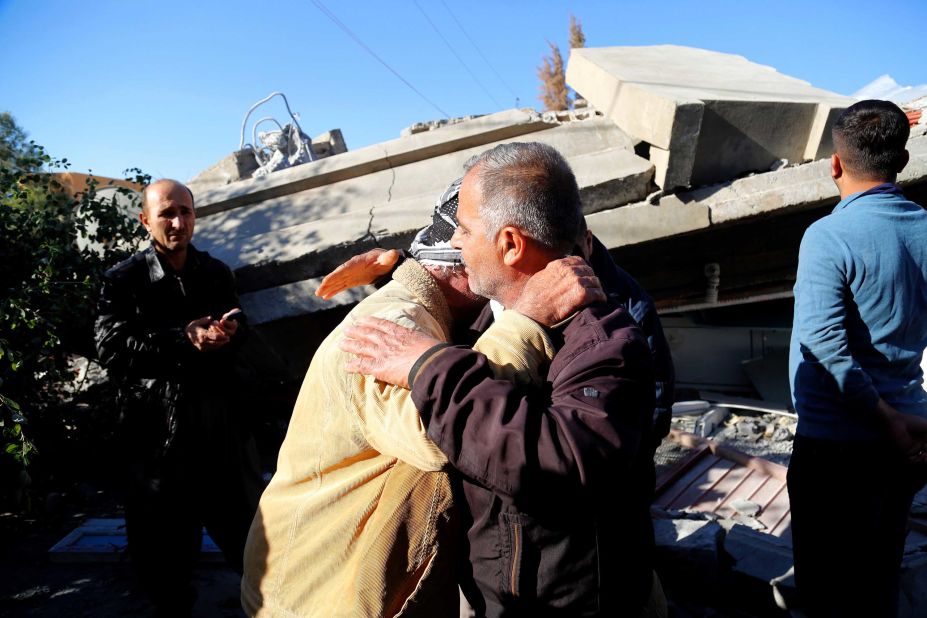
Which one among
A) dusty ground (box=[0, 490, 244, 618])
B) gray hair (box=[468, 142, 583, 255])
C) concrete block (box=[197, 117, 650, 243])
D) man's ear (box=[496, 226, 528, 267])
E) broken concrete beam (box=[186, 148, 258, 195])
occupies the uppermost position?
broken concrete beam (box=[186, 148, 258, 195])

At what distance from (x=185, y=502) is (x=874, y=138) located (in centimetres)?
324

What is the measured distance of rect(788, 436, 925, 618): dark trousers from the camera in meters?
2.01

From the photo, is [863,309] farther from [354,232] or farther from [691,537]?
[354,232]

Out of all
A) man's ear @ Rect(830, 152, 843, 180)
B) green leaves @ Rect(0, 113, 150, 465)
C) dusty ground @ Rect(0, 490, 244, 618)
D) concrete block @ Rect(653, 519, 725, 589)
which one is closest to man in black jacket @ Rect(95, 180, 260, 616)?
dusty ground @ Rect(0, 490, 244, 618)

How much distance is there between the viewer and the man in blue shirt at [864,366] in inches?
77.3

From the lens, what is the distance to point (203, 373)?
3168mm

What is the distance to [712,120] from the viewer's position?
151 inches

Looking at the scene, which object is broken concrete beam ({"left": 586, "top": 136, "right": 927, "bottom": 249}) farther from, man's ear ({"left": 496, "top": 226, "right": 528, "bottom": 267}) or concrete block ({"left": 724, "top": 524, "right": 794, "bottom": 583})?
man's ear ({"left": 496, "top": 226, "right": 528, "bottom": 267})

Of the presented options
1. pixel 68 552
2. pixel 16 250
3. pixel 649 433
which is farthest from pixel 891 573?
pixel 16 250

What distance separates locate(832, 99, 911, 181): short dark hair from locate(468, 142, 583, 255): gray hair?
4.15 ft

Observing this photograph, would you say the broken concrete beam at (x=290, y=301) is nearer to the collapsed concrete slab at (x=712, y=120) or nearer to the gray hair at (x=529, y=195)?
the collapsed concrete slab at (x=712, y=120)

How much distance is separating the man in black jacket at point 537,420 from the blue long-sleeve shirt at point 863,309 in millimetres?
936

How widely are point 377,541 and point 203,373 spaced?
222 centimetres

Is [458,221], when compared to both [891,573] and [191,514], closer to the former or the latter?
[891,573]
